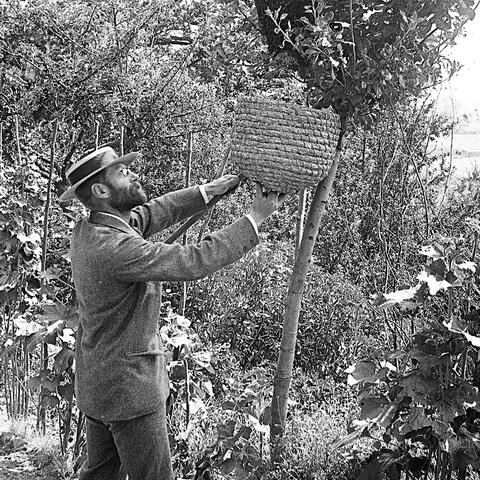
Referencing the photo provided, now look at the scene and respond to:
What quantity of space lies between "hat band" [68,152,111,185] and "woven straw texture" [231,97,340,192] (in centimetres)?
44

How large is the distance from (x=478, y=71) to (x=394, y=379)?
1.81m

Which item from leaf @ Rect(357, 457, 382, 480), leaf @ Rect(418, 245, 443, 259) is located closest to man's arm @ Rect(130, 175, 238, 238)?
leaf @ Rect(418, 245, 443, 259)

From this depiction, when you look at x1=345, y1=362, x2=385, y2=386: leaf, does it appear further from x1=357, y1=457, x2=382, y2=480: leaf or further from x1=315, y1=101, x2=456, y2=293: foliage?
x1=315, y1=101, x2=456, y2=293: foliage

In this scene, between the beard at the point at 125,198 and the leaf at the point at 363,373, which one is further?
the leaf at the point at 363,373

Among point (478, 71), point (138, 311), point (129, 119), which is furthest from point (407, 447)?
point (129, 119)

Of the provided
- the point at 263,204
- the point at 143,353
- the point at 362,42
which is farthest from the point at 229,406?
the point at 362,42

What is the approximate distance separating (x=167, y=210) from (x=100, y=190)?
33cm

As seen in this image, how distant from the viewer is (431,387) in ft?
7.68

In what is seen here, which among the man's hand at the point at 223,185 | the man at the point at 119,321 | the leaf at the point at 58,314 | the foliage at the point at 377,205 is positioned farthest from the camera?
the foliage at the point at 377,205

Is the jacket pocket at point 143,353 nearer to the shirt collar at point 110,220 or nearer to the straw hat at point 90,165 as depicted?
the shirt collar at point 110,220

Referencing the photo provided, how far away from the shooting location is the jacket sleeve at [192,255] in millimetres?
1978

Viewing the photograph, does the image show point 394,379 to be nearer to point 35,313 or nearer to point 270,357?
point 35,313

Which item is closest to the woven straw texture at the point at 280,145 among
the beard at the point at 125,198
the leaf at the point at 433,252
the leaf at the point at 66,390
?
the beard at the point at 125,198

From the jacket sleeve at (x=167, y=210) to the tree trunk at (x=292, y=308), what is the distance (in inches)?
22.3
